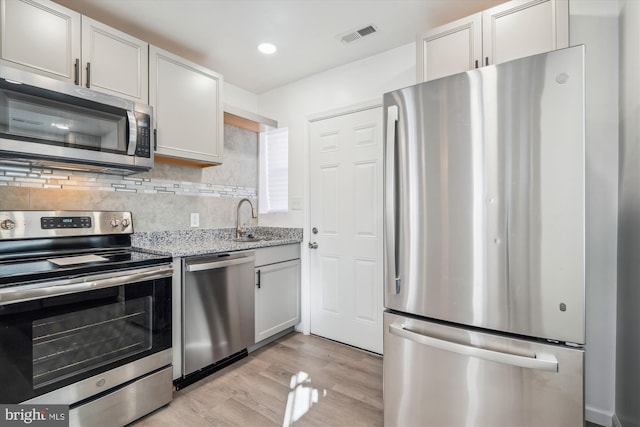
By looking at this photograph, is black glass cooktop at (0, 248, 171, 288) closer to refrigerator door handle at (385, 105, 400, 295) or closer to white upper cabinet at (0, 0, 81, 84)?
white upper cabinet at (0, 0, 81, 84)

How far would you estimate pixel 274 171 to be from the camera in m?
3.30

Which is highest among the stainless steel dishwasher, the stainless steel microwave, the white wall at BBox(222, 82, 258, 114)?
the white wall at BBox(222, 82, 258, 114)

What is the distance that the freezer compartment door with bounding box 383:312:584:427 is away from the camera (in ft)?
3.78

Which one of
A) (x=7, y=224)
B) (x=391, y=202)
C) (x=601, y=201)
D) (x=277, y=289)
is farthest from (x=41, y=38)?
(x=601, y=201)

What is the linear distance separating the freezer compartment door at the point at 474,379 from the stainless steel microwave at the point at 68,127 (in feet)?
6.21

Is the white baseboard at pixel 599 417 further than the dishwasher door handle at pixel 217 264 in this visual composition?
No

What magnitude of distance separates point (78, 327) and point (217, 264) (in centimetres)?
85

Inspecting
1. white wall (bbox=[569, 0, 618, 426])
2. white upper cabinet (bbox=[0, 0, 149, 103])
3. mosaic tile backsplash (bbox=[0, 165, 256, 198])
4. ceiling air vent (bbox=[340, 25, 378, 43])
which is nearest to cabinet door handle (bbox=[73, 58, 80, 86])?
white upper cabinet (bbox=[0, 0, 149, 103])

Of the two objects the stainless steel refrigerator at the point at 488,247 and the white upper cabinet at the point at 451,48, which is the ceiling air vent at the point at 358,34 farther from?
the stainless steel refrigerator at the point at 488,247

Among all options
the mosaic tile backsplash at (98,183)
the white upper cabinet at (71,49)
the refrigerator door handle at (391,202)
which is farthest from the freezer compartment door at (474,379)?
the white upper cabinet at (71,49)

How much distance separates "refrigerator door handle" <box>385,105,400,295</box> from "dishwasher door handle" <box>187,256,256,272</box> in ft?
4.20

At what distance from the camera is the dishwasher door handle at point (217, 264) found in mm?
2055

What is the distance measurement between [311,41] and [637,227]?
7.55ft

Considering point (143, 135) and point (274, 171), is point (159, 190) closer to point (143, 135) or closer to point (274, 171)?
point (143, 135)
